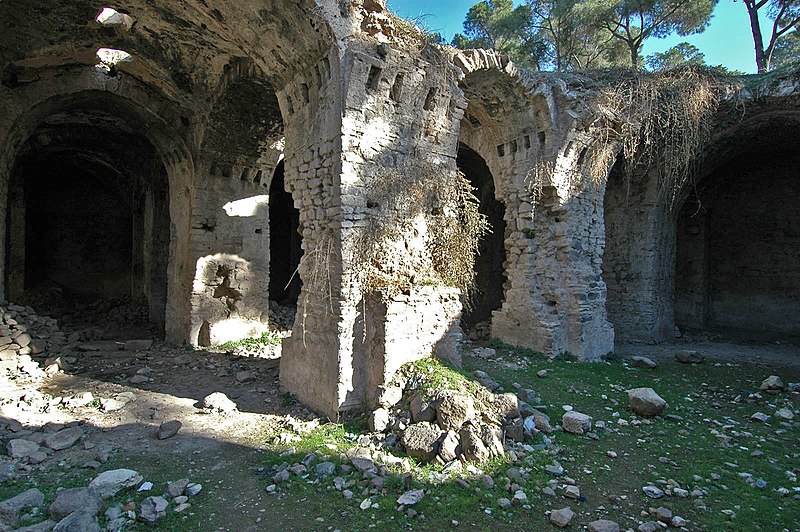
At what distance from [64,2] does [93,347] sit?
5834 mm

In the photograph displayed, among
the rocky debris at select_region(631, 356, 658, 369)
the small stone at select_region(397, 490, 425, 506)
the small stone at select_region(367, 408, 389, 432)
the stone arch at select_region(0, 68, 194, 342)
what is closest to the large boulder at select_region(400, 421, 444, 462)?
the small stone at select_region(367, 408, 389, 432)

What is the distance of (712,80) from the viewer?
9.16 meters

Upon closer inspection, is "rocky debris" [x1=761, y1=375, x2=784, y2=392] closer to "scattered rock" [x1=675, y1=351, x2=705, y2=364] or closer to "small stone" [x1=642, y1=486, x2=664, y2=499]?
"scattered rock" [x1=675, y1=351, x2=705, y2=364]

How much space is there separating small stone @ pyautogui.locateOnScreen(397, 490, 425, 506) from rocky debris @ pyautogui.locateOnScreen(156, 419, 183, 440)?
8.80ft

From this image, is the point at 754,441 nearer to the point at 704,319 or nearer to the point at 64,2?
the point at 704,319

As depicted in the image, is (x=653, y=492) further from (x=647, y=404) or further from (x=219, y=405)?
(x=219, y=405)

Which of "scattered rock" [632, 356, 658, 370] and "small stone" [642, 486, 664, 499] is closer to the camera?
"small stone" [642, 486, 664, 499]

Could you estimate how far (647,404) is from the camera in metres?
5.52

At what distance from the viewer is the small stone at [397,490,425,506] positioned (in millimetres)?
3504

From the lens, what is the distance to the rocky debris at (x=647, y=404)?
5.50m

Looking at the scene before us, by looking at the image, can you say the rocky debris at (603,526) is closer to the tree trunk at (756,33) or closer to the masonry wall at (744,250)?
the masonry wall at (744,250)

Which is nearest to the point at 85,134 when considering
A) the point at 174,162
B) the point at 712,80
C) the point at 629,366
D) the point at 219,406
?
the point at 174,162

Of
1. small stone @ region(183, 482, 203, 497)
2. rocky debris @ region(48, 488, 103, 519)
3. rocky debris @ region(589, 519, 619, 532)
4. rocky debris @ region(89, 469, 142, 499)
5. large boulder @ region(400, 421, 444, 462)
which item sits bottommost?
small stone @ region(183, 482, 203, 497)

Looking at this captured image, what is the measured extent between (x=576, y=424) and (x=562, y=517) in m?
1.81
